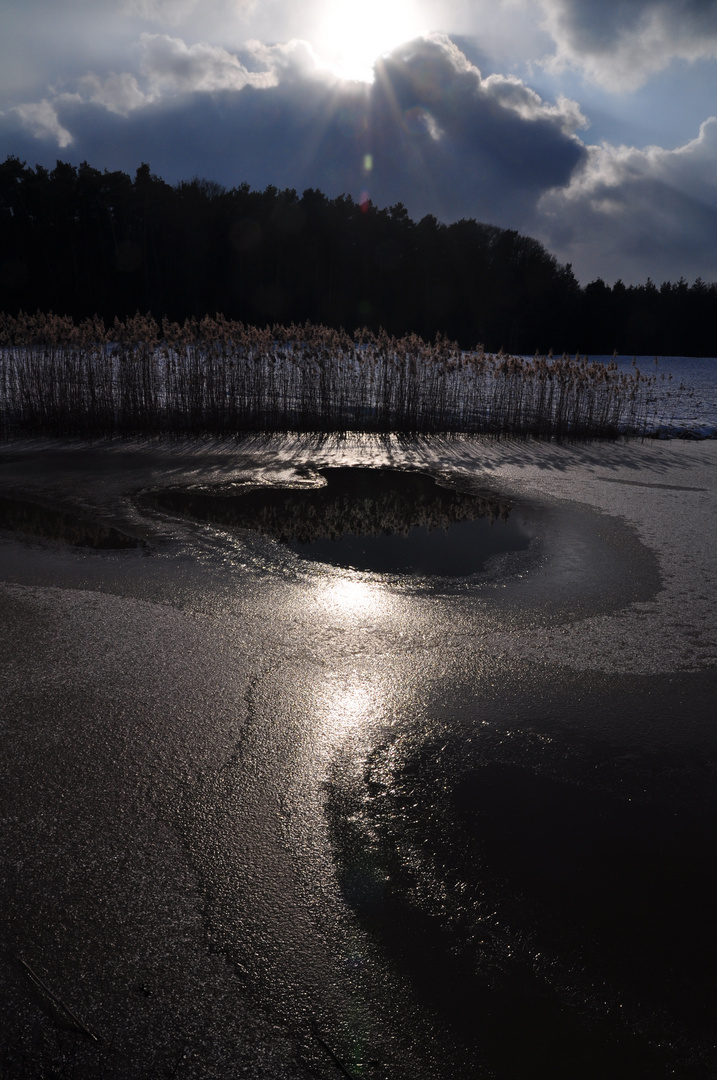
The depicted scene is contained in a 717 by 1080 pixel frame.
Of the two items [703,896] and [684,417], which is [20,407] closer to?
[703,896]

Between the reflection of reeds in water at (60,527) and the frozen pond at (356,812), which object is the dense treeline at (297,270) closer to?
the reflection of reeds in water at (60,527)

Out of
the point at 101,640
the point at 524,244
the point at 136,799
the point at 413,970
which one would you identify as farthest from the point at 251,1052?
the point at 524,244

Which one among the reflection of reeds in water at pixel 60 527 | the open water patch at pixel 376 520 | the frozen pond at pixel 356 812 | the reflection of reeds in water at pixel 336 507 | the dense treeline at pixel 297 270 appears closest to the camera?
the frozen pond at pixel 356 812

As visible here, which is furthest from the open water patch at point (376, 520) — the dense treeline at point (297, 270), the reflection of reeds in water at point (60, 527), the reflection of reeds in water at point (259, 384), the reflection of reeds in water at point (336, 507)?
the dense treeline at point (297, 270)

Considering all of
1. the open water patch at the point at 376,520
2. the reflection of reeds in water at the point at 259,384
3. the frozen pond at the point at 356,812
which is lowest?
the frozen pond at the point at 356,812

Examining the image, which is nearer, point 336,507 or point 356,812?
point 356,812

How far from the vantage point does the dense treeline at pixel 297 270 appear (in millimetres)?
37719

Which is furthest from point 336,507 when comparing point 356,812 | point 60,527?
point 356,812

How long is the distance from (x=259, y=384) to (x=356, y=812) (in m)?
10.4

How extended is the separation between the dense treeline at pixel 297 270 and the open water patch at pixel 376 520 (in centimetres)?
2993

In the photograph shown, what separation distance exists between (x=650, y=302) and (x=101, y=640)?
5506cm

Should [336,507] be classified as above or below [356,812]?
above

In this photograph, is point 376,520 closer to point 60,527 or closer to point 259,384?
point 60,527

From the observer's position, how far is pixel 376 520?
6.44m
